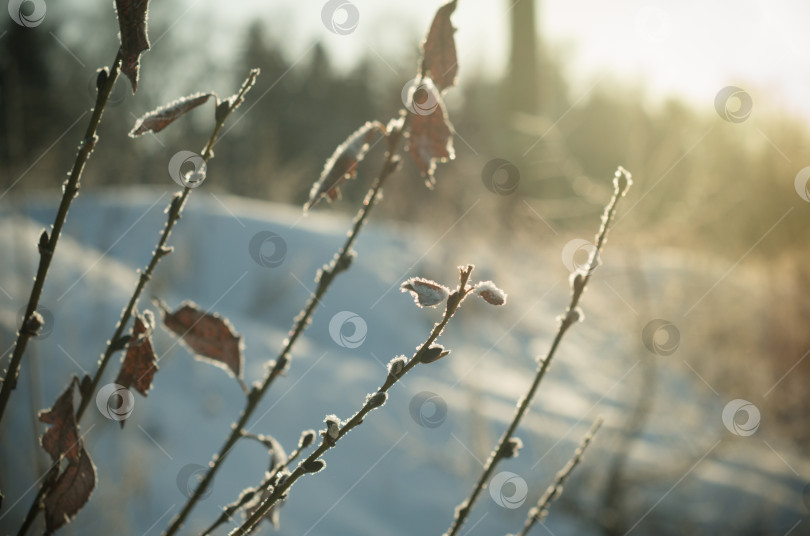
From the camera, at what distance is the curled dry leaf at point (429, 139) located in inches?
26.0

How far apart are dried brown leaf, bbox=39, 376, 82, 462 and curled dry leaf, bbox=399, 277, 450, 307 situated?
0.37m

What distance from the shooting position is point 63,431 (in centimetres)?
61

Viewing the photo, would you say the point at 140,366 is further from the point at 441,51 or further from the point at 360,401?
the point at 360,401

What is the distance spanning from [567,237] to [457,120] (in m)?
9.41

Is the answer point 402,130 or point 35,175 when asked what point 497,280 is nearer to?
point 35,175

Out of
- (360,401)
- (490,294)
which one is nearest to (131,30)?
(490,294)

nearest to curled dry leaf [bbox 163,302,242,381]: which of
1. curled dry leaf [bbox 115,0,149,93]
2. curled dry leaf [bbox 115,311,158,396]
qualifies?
curled dry leaf [bbox 115,311,158,396]

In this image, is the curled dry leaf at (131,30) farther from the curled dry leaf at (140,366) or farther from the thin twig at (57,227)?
the curled dry leaf at (140,366)

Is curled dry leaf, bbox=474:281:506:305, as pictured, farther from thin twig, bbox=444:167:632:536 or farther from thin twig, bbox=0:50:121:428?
thin twig, bbox=0:50:121:428

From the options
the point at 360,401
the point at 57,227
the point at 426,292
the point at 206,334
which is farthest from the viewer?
the point at 360,401

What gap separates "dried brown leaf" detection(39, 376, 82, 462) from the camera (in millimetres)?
602

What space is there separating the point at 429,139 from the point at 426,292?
24cm

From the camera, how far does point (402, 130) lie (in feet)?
2.22

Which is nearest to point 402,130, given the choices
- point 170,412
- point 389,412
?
point 170,412
